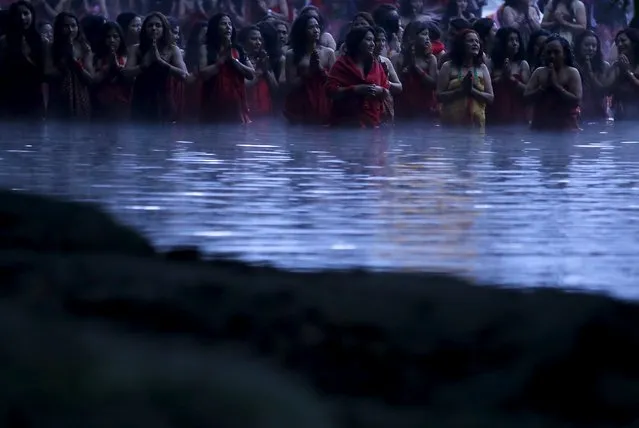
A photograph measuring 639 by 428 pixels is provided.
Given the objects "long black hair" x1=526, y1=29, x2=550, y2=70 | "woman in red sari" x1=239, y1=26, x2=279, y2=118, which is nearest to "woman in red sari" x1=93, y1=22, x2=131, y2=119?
"woman in red sari" x1=239, y1=26, x2=279, y2=118

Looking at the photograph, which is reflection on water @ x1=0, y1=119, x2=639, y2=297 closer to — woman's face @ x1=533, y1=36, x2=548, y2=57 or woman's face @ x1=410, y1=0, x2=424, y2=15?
woman's face @ x1=533, y1=36, x2=548, y2=57

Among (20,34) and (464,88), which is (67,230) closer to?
(464,88)

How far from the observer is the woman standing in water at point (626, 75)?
20859 millimetres

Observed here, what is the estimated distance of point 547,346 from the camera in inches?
82.5

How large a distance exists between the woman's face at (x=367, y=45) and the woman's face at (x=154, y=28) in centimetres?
224

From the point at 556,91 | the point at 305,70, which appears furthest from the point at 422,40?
the point at 556,91

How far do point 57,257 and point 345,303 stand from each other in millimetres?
486

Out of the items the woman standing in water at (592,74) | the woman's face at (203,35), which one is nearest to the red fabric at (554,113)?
the woman standing in water at (592,74)

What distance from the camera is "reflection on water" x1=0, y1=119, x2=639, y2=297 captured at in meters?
5.34

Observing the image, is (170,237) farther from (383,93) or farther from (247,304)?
(383,93)

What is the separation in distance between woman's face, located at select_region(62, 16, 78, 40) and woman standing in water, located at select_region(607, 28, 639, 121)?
21.1 feet

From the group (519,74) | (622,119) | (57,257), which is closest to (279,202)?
(57,257)

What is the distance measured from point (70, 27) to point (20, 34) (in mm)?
638

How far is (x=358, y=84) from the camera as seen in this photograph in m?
18.4
